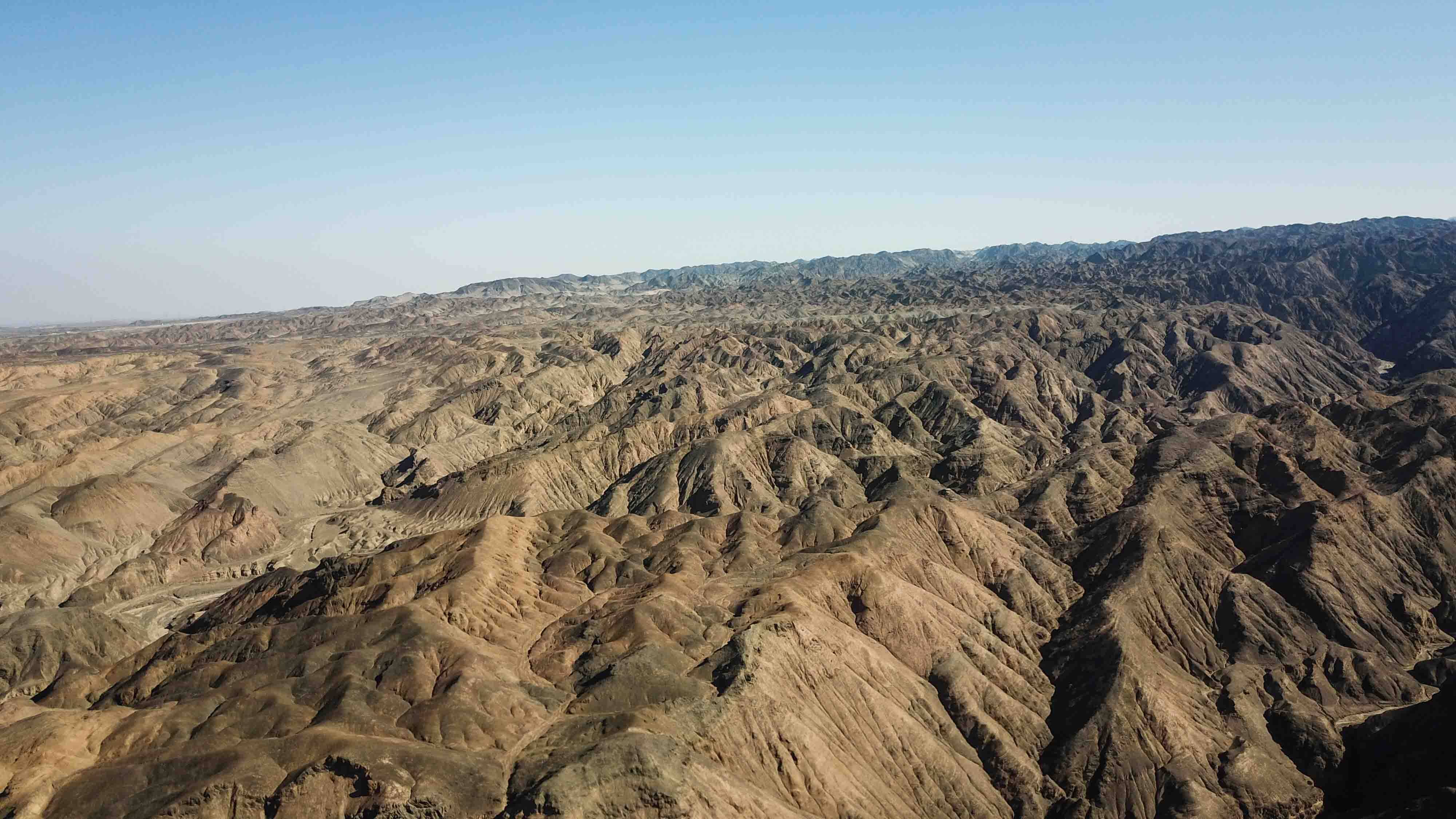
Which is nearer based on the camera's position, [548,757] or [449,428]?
[548,757]

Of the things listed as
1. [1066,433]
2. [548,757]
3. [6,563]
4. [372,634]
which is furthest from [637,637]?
[1066,433]

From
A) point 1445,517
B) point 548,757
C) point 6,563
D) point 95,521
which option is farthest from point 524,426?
point 1445,517

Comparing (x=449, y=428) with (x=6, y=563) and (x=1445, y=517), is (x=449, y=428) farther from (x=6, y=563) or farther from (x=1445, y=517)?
(x=1445, y=517)

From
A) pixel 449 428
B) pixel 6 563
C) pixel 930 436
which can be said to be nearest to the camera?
pixel 6 563

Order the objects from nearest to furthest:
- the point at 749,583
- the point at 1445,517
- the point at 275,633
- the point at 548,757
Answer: the point at 548,757
the point at 275,633
the point at 749,583
the point at 1445,517

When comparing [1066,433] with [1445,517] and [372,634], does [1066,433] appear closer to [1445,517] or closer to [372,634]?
[1445,517]

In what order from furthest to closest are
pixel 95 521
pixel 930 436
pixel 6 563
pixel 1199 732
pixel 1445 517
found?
pixel 930 436
pixel 95 521
pixel 6 563
pixel 1445 517
pixel 1199 732

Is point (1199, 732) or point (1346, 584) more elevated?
point (1346, 584)

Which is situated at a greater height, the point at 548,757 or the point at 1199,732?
the point at 548,757

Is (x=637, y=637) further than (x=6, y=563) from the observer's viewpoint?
No
